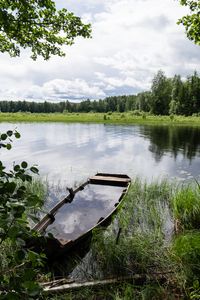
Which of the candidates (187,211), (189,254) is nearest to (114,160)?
(187,211)

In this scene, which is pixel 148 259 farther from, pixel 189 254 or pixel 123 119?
pixel 123 119

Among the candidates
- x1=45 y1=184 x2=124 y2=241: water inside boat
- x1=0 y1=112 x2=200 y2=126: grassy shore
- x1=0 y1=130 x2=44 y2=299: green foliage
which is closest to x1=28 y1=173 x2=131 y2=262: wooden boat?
x1=45 y1=184 x2=124 y2=241: water inside boat

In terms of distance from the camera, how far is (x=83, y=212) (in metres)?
11.5

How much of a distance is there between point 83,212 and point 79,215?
464mm

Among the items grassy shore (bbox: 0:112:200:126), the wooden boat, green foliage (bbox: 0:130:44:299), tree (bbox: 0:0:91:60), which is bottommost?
the wooden boat

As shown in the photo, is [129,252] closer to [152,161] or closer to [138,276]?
[138,276]

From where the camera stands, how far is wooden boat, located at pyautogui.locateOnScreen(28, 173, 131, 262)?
6914 millimetres

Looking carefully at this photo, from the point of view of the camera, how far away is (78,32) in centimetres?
775

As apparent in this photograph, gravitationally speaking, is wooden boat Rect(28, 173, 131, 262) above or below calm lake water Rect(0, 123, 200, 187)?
above

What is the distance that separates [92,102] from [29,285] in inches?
7607

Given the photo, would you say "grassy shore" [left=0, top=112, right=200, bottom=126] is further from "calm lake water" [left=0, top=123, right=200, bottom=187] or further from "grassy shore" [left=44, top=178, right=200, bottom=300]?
"grassy shore" [left=44, top=178, right=200, bottom=300]

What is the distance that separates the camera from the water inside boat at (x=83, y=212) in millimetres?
9297

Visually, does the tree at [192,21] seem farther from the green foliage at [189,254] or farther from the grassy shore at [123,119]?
the grassy shore at [123,119]

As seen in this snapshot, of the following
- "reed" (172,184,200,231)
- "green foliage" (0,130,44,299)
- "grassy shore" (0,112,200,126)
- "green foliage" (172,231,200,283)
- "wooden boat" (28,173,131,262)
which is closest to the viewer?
"green foliage" (0,130,44,299)
